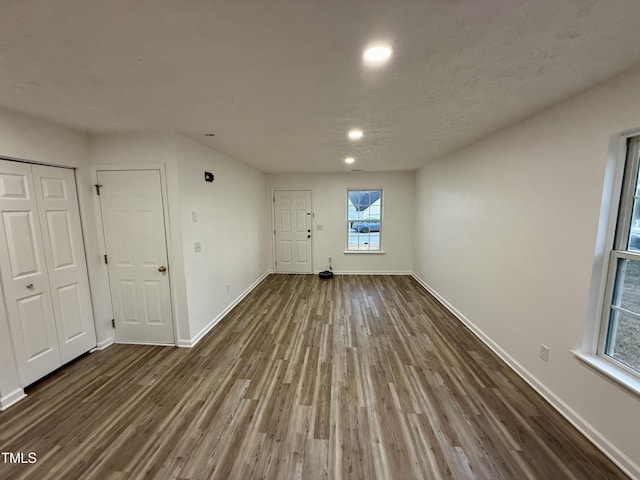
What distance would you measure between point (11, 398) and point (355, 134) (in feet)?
12.6

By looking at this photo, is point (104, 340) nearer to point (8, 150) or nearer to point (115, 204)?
point (115, 204)

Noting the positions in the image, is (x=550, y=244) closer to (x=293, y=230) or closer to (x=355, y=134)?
(x=355, y=134)

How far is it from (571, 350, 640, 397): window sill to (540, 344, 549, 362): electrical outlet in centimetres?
27

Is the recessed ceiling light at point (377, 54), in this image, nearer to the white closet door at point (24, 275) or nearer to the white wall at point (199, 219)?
the white wall at point (199, 219)

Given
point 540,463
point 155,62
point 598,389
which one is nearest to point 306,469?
point 540,463

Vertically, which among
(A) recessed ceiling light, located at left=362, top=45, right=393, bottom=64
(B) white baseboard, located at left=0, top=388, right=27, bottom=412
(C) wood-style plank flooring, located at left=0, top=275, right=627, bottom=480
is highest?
(A) recessed ceiling light, located at left=362, top=45, right=393, bottom=64

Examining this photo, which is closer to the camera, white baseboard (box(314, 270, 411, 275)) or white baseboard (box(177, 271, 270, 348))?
white baseboard (box(177, 271, 270, 348))

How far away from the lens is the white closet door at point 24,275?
82.0 inches

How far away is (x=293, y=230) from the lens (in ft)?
19.8

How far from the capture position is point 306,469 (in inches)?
59.9

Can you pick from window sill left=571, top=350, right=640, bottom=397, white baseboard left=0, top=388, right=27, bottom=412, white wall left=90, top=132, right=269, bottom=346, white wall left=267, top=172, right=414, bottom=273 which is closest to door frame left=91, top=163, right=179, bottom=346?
white wall left=90, top=132, right=269, bottom=346

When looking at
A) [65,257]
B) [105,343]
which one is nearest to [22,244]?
[65,257]

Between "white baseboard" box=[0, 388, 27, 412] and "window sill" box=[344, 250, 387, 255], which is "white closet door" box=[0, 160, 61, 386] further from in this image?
"window sill" box=[344, 250, 387, 255]

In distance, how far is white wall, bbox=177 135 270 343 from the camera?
2.91 metres
